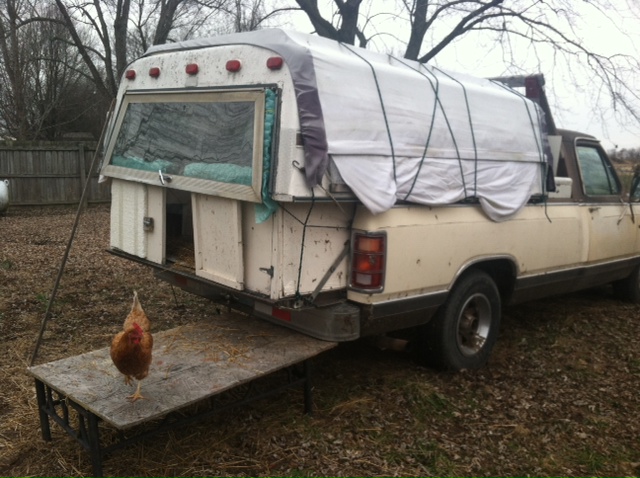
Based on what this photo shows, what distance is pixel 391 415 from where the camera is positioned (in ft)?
13.1

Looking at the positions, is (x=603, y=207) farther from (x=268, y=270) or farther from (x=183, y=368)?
(x=183, y=368)

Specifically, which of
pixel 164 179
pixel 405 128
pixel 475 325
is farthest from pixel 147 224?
pixel 475 325

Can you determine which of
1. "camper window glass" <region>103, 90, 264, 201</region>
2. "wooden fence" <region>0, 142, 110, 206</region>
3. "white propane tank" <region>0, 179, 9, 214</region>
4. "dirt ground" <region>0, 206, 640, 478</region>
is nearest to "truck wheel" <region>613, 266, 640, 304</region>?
"dirt ground" <region>0, 206, 640, 478</region>

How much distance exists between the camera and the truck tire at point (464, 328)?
14.5ft

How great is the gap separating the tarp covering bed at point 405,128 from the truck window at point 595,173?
0.83m

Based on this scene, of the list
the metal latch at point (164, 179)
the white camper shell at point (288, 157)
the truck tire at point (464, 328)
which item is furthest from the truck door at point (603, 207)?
the metal latch at point (164, 179)

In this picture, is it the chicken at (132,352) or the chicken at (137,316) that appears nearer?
the chicken at (132,352)

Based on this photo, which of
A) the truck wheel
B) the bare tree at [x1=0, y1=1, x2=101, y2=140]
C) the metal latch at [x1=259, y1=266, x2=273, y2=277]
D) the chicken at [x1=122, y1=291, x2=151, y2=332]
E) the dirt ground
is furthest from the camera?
the bare tree at [x1=0, y1=1, x2=101, y2=140]

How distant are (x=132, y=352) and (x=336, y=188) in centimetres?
150

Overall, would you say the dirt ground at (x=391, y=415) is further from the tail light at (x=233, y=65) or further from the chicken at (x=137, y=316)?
the tail light at (x=233, y=65)

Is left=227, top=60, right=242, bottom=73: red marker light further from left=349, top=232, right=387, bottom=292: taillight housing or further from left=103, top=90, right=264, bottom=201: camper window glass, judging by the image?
left=349, top=232, right=387, bottom=292: taillight housing

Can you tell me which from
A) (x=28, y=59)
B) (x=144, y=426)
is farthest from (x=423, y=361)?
(x=28, y=59)

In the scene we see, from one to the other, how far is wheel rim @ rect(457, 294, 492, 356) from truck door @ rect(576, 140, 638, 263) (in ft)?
5.26

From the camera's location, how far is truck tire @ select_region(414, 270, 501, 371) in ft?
14.5
